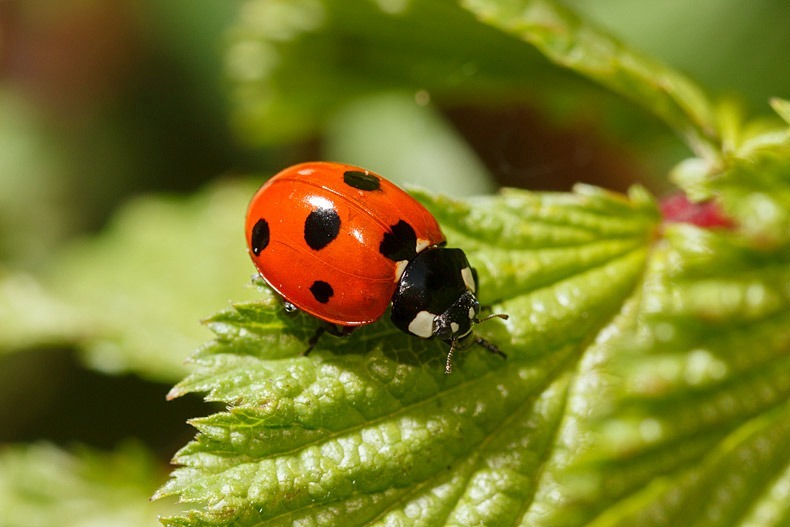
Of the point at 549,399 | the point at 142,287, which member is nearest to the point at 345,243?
the point at 549,399

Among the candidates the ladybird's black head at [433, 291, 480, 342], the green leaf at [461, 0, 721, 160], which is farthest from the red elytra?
the green leaf at [461, 0, 721, 160]

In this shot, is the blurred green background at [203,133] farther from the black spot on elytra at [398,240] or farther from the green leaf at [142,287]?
the black spot on elytra at [398,240]

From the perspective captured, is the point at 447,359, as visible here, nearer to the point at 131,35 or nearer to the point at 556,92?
the point at 556,92

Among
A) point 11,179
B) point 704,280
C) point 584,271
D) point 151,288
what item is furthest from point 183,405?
point 704,280

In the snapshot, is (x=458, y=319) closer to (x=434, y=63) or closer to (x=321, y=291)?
(x=321, y=291)

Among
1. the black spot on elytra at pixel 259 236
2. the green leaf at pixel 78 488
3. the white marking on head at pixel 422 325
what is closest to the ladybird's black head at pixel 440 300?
the white marking on head at pixel 422 325

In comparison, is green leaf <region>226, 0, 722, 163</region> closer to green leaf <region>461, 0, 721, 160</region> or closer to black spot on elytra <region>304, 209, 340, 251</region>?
green leaf <region>461, 0, 721, 160</region>

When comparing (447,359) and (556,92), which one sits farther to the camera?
(556,92)
